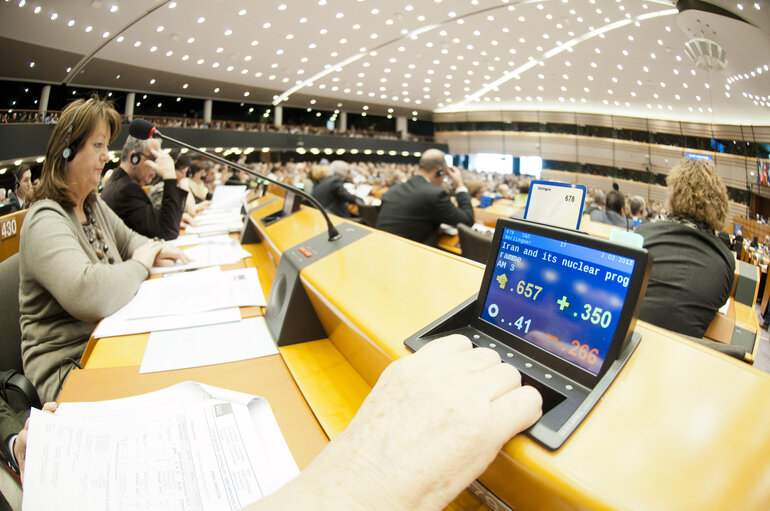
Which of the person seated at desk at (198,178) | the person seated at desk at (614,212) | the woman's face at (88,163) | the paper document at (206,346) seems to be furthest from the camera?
the person seated at desk at (198,178)

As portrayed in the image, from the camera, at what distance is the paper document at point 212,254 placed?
1.84m

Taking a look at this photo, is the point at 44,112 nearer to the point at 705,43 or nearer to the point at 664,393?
the point at 664,393

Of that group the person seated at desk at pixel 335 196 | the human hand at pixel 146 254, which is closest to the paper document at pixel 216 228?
the human hand at pixel 146 254

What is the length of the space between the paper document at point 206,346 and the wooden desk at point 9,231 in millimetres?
1630

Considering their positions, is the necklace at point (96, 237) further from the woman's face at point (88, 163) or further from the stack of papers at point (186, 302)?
the stack of papers at point (186, 302)

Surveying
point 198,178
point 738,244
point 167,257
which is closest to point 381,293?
point 167,257

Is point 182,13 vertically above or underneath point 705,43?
above

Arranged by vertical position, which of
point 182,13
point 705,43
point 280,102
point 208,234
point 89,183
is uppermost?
point 280,102

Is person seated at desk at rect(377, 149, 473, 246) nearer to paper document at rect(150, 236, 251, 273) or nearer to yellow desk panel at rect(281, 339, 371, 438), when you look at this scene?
paper document at rect(150, 236, 251, 273)

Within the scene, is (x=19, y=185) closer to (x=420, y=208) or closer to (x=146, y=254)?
(x=146, y=254)

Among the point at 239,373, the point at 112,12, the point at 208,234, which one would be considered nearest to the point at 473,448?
the point at 239,373

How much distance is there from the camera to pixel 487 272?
2.26 feet

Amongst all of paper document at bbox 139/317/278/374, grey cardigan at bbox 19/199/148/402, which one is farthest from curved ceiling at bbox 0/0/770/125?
Answer: paper document at bbox 139/317/278/374

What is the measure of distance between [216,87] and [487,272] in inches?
615
